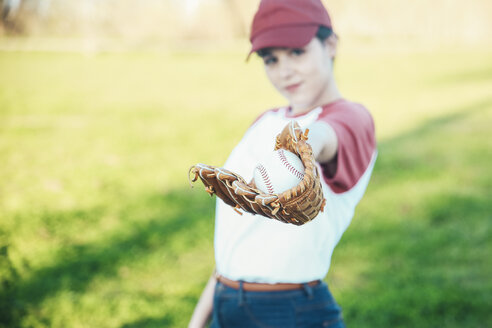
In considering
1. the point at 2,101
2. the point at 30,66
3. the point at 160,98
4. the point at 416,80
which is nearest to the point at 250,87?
the point at 160,98

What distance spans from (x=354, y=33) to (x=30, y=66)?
18.3 meters

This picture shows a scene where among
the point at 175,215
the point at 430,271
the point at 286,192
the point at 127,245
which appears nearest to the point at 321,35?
the point at 286,192

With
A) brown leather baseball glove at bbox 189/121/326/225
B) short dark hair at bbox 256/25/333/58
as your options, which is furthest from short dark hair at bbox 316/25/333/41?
brown leather baseball glove at bbox 189/121/326/225

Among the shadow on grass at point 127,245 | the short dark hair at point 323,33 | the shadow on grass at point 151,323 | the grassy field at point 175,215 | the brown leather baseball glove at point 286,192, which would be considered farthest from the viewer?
the shadow on grass at point 127,245

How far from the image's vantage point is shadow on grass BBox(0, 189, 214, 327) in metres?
3.10

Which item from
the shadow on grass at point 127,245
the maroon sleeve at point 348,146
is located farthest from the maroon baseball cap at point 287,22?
the shadow on grass at point 127,245

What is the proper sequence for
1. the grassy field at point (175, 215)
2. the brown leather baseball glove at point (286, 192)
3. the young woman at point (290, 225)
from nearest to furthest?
the brown leather baseball glove at point (286, 192) < the young woman at point (290, 225) < the grassy field at point (175, 215)

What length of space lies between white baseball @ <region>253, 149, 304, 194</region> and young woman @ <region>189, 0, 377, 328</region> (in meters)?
0.27

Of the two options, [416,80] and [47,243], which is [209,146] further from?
[416,80]

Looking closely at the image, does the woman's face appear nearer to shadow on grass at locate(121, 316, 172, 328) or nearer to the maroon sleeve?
the maroon sleeve

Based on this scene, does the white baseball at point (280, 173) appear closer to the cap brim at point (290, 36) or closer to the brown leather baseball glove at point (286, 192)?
the brown leather baseball glove at point (286, 192)

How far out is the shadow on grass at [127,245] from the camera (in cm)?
310

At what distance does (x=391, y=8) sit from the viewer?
26.7m

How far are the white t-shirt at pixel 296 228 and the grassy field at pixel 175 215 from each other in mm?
1173
